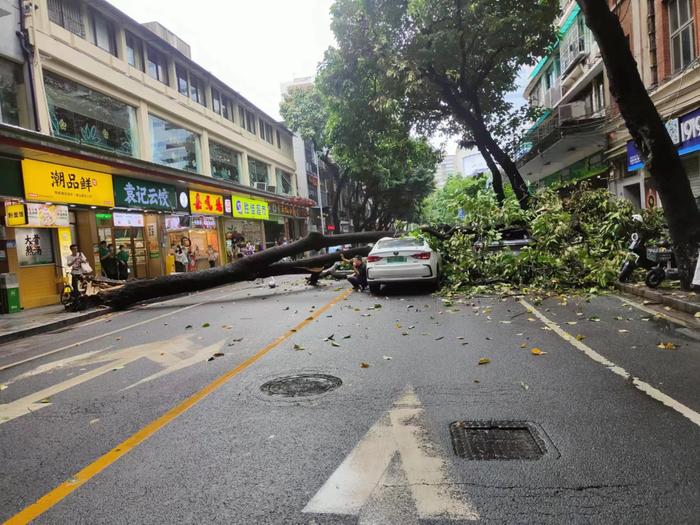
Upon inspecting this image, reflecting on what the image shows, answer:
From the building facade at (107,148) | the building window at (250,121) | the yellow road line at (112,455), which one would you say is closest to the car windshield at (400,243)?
the yellow road line at (112,455)

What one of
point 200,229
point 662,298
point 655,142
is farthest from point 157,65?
point 662,298

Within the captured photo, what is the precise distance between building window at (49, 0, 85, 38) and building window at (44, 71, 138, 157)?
184cm

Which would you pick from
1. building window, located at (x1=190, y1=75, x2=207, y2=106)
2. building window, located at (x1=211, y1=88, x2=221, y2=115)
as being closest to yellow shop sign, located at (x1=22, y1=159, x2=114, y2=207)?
building window, located at (x1=190, y1=75, x2=207, y2=106)

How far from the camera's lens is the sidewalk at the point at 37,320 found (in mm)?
→ 10443

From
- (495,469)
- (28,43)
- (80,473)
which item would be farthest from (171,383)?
(28,43)

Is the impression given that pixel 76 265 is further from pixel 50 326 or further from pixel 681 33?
pixel 681 33

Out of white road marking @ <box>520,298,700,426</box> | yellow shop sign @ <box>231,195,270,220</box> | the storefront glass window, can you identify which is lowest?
white road marking @ <box>520,298,700,426</box>

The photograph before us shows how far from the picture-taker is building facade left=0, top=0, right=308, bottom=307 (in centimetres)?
1427

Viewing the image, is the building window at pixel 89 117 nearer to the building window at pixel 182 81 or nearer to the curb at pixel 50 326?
the building window at pixel 182 81

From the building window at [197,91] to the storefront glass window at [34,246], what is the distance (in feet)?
40.1

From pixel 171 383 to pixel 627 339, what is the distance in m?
5.62

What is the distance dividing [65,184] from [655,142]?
15.2 metres

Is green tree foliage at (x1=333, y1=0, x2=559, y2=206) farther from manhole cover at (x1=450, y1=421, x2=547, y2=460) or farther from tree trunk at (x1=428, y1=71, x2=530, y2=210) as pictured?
manhole cover at (x1=450, y1=421, x2=547, y2=460)

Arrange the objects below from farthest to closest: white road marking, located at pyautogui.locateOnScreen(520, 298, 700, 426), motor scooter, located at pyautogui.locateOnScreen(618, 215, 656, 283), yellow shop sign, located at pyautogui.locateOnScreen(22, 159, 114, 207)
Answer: yellow shop sign, located at pyautogui.locateOnScreen(22, 159, 114, 207)
motor scooter, located at pyautogui.locateOnScreen(618, 215, 656, 283)
white road marking, located at pyautogui.locateOnScreen(520, 298, 700, 426)
